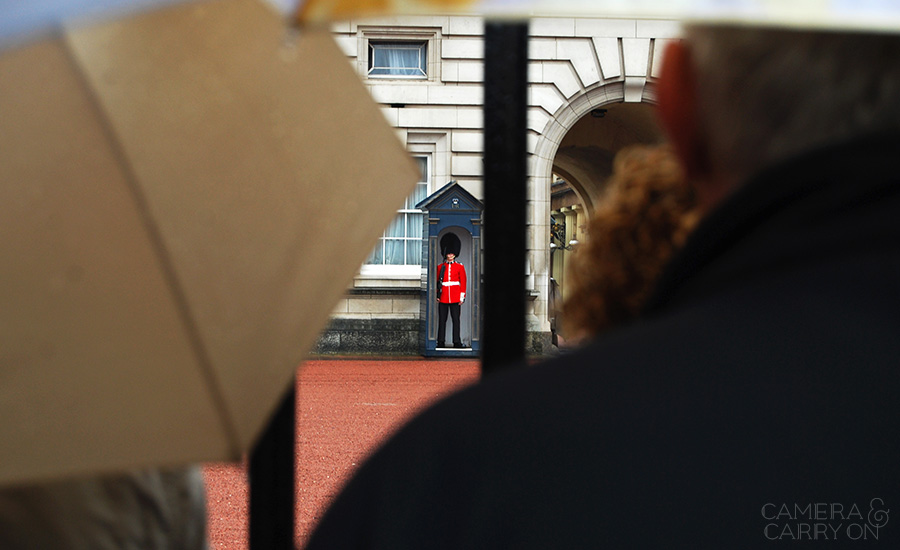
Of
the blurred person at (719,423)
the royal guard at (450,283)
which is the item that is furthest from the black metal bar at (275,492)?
the royal guard at (450,283)

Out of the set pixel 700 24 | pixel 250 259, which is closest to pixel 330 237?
pixel 250 259

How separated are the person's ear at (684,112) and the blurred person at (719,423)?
0.09m

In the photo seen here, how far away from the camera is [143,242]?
2.75 feet

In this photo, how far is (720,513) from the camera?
0.56 m

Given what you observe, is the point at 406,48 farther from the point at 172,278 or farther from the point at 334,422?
the point at 172,278

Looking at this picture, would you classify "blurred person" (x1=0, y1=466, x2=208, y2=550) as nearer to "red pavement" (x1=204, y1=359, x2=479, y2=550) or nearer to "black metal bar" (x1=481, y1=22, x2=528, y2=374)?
"black metal bar" (x1=481, y1=22, x2=528, y2=374)

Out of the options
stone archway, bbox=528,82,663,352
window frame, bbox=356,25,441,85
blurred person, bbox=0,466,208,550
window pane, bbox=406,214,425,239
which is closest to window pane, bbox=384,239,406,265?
window pane, bbox=406,214,425,239

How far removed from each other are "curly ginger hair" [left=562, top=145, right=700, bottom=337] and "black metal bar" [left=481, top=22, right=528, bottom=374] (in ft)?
0.67

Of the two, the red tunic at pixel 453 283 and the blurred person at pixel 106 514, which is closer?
the blurred person at pixel 106 514

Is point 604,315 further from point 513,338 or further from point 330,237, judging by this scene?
point 330,237

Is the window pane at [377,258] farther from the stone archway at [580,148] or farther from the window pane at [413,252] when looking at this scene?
the stone archway at [580,148]

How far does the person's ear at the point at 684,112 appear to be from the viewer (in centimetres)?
67

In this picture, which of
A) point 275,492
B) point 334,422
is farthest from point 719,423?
point 334,422

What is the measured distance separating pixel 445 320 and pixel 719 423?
11270 mm
